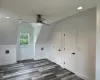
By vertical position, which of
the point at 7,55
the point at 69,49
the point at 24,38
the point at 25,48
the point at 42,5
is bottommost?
the point at 7,55

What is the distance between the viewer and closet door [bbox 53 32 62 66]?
5.01m

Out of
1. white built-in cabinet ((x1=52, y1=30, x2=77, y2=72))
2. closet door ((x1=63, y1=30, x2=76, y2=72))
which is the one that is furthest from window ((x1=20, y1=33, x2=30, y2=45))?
closet door ((x1=63, y1=30, x2=76, y2=72))

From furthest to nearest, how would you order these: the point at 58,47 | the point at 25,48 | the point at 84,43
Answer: the point at 25,48 → the point at 58,47 → the point at 84,43

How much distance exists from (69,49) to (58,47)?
1005 mm

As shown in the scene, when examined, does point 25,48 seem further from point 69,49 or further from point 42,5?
point 42,5

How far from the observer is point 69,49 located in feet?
14.0

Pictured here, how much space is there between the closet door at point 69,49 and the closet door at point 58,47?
389 mm

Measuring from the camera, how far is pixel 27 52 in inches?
249

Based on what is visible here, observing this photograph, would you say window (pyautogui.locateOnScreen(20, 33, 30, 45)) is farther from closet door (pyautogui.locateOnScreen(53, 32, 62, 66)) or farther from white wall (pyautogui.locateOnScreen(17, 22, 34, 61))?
closet door (pyautogui.locateOnScreen(53, 32, 62, 66))

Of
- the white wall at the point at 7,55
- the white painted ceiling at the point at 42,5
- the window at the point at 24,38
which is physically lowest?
the white wall at the point at 7,55

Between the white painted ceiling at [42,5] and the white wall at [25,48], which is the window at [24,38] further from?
the white painted ceiling at [42,5]

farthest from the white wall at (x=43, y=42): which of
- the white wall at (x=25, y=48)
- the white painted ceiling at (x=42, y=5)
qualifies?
the white painted ceiling at (x=42, y=5)

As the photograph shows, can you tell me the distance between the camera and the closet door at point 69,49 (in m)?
4.02

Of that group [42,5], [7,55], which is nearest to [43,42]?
[7,55]
